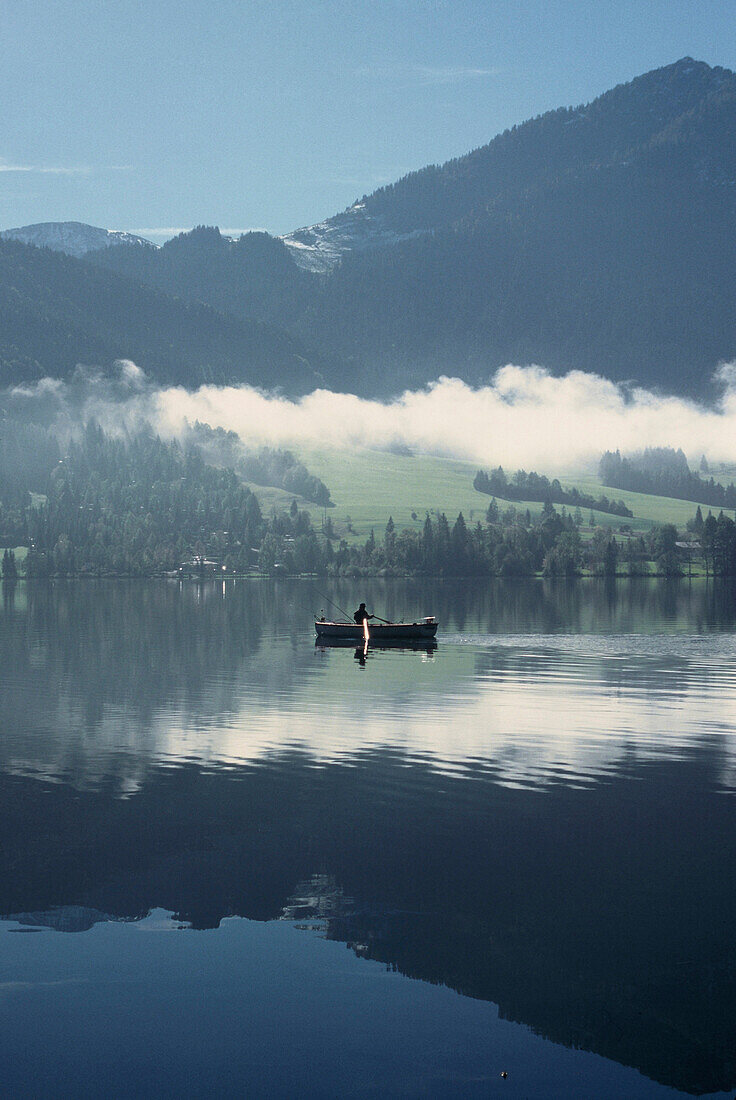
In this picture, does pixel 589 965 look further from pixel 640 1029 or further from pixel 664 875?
pixel 664 875

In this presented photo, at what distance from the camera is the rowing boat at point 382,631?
134 metres

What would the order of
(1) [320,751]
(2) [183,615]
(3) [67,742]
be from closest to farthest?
(1) [320,751]
(3) [67,742]
(2) [183,615]

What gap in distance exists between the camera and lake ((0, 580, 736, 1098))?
77.2 feet

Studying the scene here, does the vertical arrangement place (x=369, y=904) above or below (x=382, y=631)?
below

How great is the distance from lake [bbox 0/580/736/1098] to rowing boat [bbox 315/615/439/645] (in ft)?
209

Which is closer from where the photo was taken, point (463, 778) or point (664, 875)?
point (664, 875)

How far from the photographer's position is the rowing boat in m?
134

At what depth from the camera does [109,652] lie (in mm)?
119000

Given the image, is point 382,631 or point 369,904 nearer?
point 369,904

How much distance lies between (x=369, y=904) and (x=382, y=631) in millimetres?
105016

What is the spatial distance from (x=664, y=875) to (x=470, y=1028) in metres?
11.9

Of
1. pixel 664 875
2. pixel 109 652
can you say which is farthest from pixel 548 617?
pixel 664 875

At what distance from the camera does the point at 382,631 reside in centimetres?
13662

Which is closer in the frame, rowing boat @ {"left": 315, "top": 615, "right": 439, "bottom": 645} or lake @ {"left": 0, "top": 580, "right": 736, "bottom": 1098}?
lake @ {"left": 0, "top": 580, "right": 736, "bottom": 1098}
